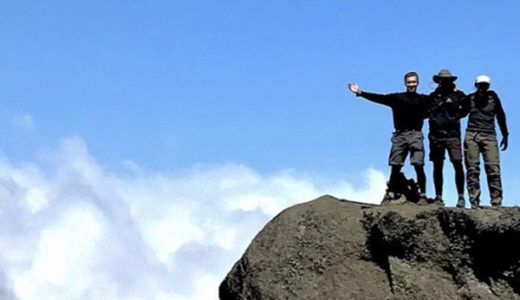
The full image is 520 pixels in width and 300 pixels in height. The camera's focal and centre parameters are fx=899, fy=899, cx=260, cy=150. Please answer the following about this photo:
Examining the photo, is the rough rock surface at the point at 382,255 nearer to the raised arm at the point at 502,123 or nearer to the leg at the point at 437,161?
the leg at the point at 437,161

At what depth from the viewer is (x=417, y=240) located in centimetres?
1229

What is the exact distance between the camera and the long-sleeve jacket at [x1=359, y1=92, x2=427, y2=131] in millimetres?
13742

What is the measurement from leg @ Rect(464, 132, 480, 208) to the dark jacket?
0.23m

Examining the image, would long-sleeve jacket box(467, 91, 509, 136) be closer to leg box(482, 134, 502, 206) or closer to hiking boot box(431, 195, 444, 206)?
leg box(482, 134, 502, 206)

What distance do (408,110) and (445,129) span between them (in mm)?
636

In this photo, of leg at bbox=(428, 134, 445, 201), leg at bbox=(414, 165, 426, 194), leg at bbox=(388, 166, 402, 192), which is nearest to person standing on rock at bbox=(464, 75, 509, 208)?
leg at bbox=(428, 134, 445, 201)

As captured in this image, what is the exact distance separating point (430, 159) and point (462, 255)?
2.09m

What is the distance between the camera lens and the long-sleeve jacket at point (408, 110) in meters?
13.7

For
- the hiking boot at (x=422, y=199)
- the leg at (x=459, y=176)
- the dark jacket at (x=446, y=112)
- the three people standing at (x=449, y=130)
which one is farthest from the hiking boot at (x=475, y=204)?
the dark jacket at (x=446, y=112)

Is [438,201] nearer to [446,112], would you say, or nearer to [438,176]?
[438,176]

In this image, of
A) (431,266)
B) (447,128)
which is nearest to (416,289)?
(431,266)

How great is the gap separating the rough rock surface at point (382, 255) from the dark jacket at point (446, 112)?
50.7 inches

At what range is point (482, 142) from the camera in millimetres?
13570

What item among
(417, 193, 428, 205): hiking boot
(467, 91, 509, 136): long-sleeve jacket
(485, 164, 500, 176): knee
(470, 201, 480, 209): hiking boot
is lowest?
(470, 201, 480, 209): hiking boot
